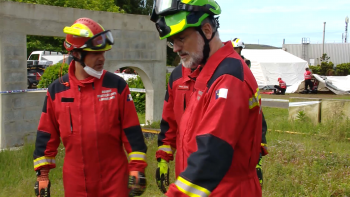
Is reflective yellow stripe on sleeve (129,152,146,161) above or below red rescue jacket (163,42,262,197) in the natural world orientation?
below

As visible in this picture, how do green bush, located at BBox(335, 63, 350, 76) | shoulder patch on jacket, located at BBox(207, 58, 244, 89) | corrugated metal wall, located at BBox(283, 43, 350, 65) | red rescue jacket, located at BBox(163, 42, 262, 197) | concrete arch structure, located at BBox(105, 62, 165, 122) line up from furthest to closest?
corrugated metal wall, located at BBox(283, 43, 350, 65), green bush, located at BBox(335, 63, 350, 76), concrete arch structure, located at BBox(105, 62, 165, 122), shoulder patch on jacket, located at BBox(207, 58, 244, 89), red rescue jacket, located at BBox(163, 42, 262, 197)

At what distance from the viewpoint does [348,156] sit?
6.97 m

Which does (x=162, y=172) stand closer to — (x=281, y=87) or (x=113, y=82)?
(x=113, y=82)

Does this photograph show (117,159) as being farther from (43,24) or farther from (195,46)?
(43,24)

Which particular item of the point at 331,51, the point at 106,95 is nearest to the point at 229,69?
the point at 106,95

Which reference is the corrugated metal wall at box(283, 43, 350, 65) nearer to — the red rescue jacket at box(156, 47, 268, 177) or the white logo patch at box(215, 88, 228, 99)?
the red rescue jacket at box(156, 47, 268, 177)

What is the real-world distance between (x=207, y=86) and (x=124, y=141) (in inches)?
56.3

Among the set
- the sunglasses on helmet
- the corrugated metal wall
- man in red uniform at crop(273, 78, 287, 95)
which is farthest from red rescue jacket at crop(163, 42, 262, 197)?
the corrugated metal wall

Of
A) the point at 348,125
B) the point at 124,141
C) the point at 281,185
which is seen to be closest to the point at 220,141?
the point at 124,141

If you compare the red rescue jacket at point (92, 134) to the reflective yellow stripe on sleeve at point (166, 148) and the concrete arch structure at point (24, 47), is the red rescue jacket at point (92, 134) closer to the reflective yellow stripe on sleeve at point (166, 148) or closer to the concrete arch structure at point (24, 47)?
the reflective yellow stripe on sleeve at point (166, 148)

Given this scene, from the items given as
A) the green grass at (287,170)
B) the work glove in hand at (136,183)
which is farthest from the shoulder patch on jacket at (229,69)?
the green grass at (287,170)

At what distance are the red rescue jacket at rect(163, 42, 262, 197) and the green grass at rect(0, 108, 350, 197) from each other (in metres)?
3.30

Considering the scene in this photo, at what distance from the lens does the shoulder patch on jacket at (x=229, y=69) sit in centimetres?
232

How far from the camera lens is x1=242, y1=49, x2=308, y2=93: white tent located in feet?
96.1
